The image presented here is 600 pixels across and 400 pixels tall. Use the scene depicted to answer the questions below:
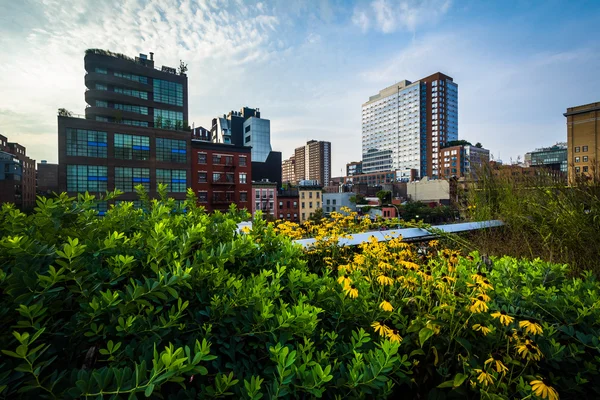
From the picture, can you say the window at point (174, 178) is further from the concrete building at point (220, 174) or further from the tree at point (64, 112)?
the tree at point (64, 112)

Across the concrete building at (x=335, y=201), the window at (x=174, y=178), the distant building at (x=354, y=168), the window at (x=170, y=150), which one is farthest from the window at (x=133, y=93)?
the distant building at (x=354, y=168)

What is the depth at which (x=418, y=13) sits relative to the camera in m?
8.66

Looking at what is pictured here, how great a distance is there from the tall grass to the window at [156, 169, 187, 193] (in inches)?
1370

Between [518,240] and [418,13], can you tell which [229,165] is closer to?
[418,13]

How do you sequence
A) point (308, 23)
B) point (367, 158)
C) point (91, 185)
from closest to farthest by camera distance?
point (308, 23) → point (91, 185) → point (367, 158)

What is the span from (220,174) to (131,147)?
11.5 m

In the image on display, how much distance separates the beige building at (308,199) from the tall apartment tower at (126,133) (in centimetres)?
1955

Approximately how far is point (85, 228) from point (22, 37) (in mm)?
8710

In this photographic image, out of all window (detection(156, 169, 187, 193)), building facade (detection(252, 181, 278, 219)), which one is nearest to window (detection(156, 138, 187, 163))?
window (detection(156, 169, 187, 193))

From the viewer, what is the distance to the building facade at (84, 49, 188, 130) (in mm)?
35844

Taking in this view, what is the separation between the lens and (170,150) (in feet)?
112

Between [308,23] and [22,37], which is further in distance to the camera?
[308,23]

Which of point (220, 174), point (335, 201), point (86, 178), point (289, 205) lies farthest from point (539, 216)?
point (335, 201)

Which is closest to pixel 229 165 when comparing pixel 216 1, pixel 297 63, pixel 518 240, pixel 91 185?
pixel 91 185
